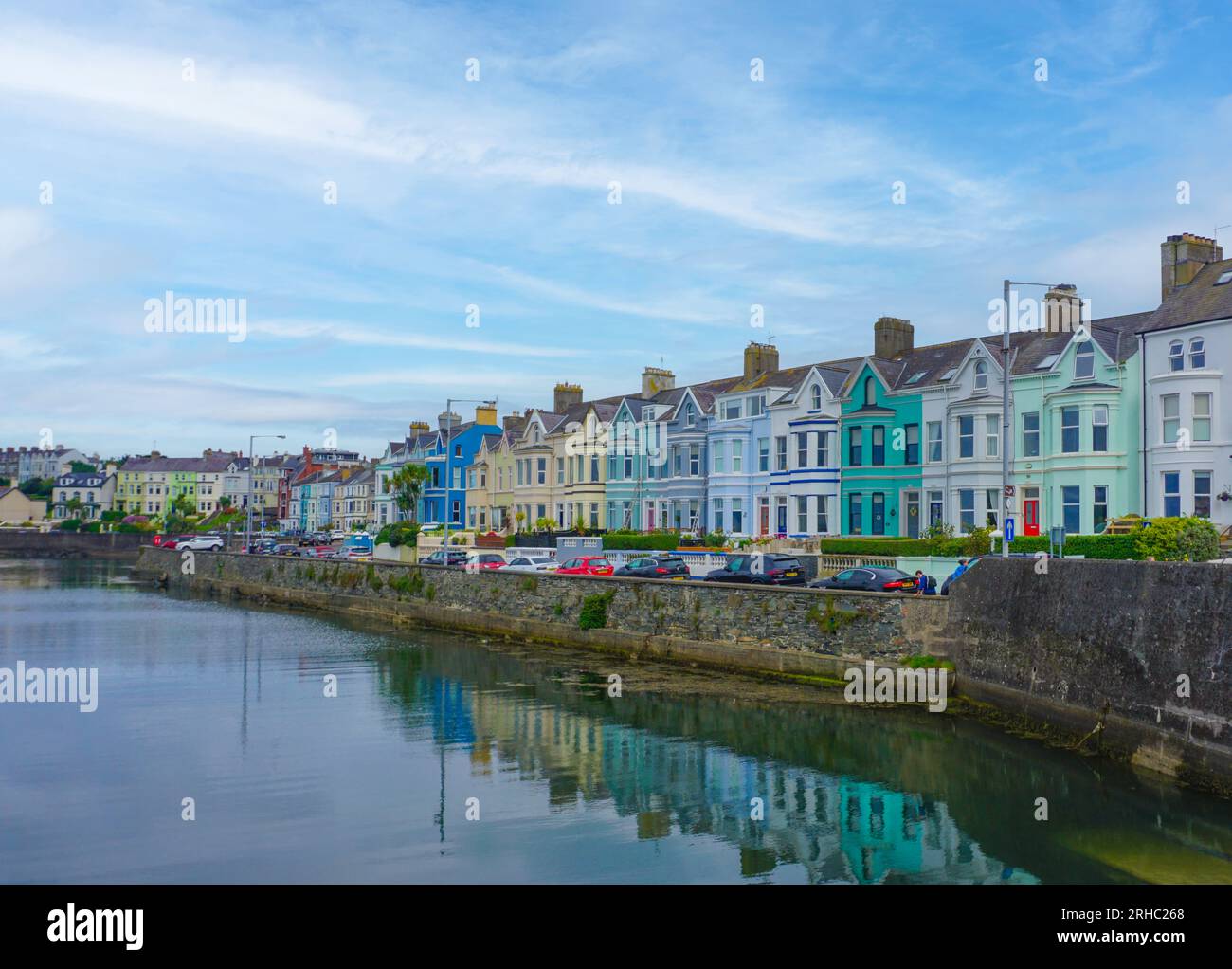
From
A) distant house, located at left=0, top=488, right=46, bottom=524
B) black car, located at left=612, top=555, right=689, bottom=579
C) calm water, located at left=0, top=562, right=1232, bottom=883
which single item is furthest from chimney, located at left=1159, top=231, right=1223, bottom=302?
distant house, located at left=0, top=488, right=46, bottom=524

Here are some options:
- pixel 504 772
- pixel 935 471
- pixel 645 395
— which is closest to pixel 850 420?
pixel 935 471

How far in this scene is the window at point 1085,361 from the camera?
44.3 metres

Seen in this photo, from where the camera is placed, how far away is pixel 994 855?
54.4 feet

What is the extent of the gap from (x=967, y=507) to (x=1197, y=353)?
12.1 meters

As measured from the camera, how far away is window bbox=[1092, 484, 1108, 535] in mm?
43625

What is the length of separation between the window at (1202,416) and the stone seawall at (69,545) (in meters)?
120

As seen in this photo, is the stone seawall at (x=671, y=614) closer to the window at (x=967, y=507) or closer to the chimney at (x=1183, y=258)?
the window at (x=967, y=507)

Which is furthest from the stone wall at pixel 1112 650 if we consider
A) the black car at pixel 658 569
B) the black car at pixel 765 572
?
the black car at pixel 658 569

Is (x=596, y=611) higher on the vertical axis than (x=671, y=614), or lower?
lower

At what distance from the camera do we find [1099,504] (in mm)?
43844

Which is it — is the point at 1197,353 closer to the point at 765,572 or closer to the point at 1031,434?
the point at 1031,434

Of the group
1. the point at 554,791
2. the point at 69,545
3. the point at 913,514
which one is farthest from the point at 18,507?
the point at 554,791

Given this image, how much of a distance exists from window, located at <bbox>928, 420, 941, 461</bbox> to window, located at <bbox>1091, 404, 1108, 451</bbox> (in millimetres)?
7938
